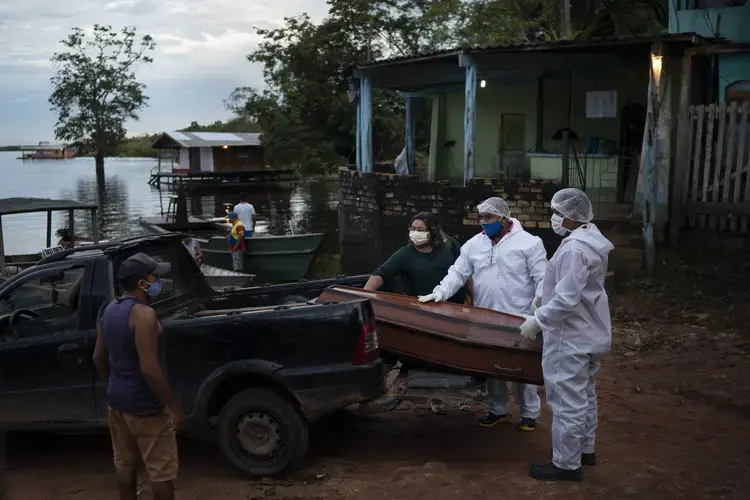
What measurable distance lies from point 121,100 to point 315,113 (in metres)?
32.5

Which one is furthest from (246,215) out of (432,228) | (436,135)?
(432,228)

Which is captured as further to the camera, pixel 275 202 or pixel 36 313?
pixel 275 202

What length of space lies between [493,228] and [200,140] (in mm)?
47225

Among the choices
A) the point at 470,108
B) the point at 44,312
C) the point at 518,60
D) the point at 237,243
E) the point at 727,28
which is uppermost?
the point at 727,28

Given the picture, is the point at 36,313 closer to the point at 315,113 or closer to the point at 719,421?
the point at 719,421

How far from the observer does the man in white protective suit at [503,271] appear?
5.86 m

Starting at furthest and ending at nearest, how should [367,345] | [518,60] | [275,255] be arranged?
[275,255], [518,60], [367,345]

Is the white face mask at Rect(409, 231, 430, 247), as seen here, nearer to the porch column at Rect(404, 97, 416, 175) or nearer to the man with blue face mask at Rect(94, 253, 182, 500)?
the man with blue face mask at Rect(94, 253, 182, 500)

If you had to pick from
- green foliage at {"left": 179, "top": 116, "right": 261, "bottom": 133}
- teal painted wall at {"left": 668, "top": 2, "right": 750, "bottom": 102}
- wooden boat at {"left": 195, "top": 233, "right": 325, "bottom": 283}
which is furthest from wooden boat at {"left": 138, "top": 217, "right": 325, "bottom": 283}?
green foliage at {"left": 179, "top": 116, "right": 261, "bottom": 133}

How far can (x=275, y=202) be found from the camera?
43312mm

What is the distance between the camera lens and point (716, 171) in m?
11.6

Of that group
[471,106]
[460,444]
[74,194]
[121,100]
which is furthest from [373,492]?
[121,100]

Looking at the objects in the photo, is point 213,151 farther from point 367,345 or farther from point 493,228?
point 367,345

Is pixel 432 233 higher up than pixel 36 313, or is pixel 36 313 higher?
pixel 432 233
